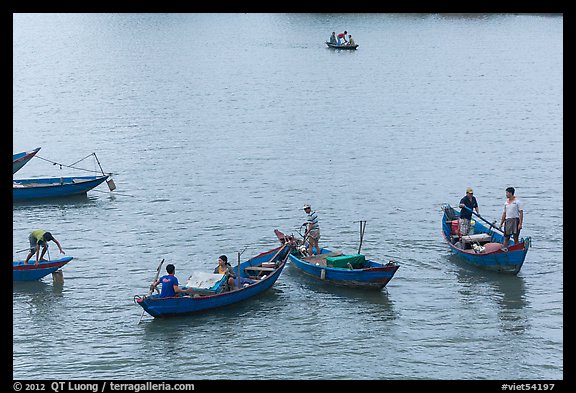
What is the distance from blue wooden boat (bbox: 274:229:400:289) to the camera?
2845 cm

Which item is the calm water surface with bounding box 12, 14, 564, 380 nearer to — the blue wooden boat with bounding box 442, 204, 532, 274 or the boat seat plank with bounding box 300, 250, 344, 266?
the blue wooden boat with bounding box 442, 204, 532, 274

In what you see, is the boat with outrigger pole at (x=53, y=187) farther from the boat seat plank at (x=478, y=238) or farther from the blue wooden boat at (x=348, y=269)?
the boat seat plank at (x=478, y=238)

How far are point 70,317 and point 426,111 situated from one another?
1669 inches

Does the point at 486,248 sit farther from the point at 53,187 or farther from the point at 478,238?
the point at 53,187

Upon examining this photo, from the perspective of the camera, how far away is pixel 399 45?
359ft

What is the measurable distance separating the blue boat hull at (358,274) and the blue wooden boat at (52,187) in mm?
14878

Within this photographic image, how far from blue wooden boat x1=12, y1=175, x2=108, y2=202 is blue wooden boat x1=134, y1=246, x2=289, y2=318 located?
13.6 m

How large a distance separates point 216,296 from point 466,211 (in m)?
9.17

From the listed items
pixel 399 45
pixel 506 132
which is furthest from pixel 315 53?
pixel 506 132

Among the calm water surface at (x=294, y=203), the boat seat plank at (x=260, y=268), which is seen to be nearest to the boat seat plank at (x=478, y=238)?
the calm water surface at (x=294, y=203)

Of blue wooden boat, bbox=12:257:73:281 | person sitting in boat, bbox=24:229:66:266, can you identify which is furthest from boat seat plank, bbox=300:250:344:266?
person sitting in boat, bbox=24:229:66:266

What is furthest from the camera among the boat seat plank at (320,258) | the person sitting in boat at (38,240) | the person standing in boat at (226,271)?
the boat seat plank at (320,258)

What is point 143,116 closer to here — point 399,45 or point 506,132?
point 506,132

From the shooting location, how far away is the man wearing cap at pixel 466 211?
3122cm
